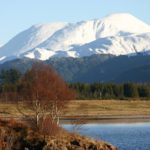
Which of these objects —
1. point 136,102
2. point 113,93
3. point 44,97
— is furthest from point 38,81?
point 113,93

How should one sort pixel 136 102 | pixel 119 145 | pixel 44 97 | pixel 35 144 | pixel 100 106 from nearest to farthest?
pixel 35 144, pixel 44 97, pixel 119 145, pixel 100 106, pixel 136 102

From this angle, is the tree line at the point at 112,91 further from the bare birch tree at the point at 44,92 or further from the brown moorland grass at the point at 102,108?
the bare birch tree at the point at 44,92

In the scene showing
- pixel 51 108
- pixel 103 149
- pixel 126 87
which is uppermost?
pixel 126 87

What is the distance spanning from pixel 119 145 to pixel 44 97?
29.9ft

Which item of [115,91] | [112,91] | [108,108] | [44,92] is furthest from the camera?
[115,91]

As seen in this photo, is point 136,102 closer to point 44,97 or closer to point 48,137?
point 44,97

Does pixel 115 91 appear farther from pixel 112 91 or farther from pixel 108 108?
pixel 108 108

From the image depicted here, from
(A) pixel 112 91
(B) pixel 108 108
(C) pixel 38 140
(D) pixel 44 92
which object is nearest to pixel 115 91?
(A) pixel 112 91

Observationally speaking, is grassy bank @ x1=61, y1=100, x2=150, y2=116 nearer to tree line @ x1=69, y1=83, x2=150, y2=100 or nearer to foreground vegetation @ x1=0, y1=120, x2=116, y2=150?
tree line @ x1=69, y1=83, x2=150, y2=100

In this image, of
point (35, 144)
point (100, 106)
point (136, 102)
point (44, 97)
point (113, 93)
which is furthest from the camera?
point (113, 93)

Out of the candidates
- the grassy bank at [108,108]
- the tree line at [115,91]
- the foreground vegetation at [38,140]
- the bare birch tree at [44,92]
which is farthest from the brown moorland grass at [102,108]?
the foreground vegetation at [38,140]

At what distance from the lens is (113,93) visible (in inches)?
6570

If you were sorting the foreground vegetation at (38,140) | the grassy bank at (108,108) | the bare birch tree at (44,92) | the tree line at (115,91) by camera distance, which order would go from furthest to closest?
the tree line at (115,91)
the grassy bank at (108,108)
the bare birch tree at (44,92)
the foreground vegetation at (38,140)

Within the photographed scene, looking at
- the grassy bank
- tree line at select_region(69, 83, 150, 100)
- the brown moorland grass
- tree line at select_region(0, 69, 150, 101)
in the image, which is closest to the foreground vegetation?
the brown moorland grass
